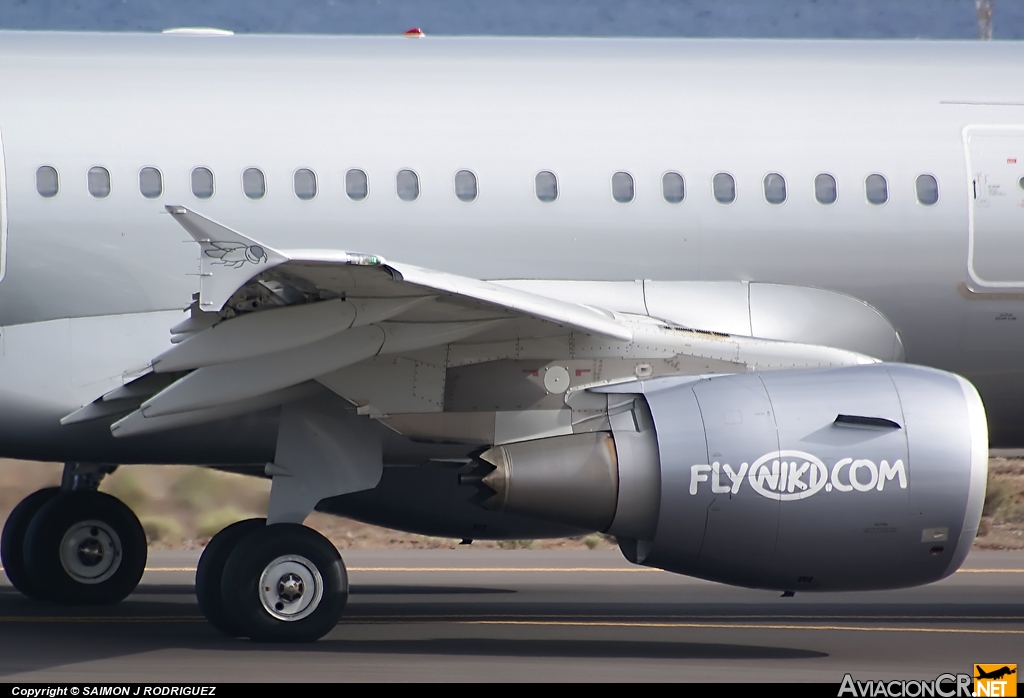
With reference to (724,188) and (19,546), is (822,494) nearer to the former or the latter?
(724,188)

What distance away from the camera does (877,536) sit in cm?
918

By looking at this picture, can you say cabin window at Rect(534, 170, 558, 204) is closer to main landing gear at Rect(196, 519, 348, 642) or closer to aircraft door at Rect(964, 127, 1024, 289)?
main landing gear at Rect(196, 519, 348, 642)

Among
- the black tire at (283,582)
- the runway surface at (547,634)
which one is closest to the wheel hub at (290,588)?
the black tire at (283,582)

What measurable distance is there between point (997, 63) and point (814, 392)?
3.96m

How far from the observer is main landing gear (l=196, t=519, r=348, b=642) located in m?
10.2

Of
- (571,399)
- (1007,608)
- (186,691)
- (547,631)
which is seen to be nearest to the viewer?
(186,691)

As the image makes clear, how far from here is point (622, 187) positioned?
1098cm

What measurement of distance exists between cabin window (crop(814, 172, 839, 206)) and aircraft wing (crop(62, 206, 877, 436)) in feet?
4.23

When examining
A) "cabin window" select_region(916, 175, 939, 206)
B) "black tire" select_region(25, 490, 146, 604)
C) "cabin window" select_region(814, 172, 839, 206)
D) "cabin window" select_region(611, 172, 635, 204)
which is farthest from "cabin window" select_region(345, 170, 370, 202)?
"black tire" select_region(25, 490, 146, 604)

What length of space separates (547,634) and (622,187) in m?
3.48

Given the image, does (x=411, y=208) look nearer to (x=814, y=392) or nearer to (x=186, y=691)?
(x=814, y=392)

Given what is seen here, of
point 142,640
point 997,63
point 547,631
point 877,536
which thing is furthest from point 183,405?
point 997,63

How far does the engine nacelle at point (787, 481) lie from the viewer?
9.20m

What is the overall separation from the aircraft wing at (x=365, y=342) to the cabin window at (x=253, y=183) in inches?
56.2
